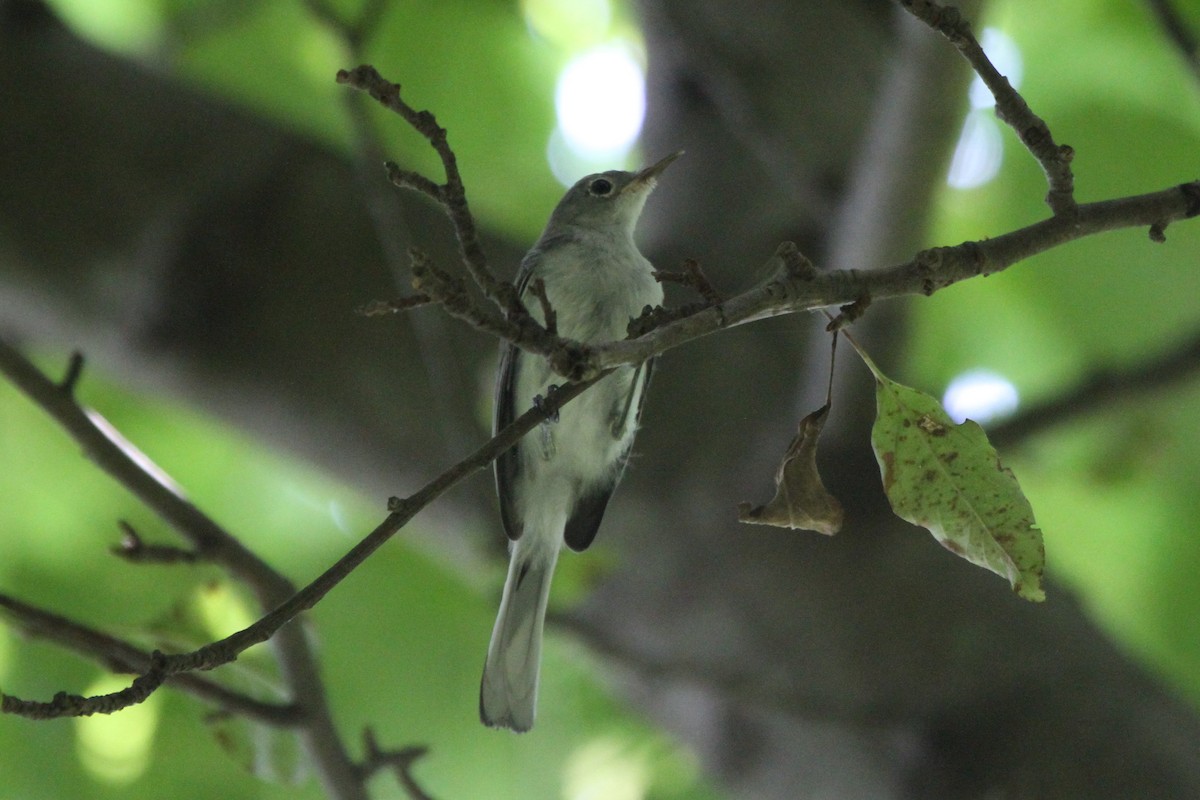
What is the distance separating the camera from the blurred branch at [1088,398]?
3.40 meters

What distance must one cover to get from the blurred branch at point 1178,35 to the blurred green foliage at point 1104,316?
132 centimetres

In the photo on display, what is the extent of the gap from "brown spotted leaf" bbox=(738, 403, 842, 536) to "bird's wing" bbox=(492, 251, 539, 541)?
165 centimetres

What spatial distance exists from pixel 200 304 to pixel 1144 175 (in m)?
3.03

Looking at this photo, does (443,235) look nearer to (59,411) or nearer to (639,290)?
(639,290)

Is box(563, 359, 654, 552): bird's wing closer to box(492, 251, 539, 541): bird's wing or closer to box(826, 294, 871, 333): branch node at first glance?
box(492, 251, 539, 541): bird's wing

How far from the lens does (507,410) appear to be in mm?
3316

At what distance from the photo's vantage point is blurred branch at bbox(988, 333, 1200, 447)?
3400mm

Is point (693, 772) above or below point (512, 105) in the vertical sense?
below

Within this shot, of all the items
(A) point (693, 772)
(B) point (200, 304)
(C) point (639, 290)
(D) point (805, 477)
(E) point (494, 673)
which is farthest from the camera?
(A) point (693, 772)

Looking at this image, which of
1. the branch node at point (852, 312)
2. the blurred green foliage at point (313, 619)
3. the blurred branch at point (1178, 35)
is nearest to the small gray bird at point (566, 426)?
the blurred green foliage at point (313, 619)

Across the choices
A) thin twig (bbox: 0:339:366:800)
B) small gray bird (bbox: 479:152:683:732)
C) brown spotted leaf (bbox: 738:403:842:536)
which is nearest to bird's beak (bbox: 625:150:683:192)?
small gray bird (bbox: 479:152:683:732)

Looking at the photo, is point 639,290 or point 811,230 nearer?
point 639,290

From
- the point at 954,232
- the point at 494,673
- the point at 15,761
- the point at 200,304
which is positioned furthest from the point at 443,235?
the point at 15,761

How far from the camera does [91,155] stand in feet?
11.7
